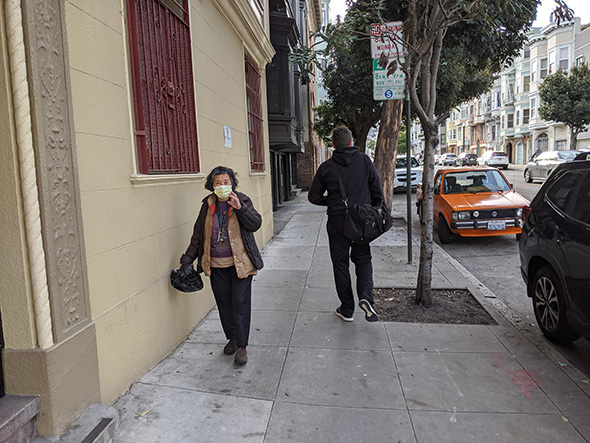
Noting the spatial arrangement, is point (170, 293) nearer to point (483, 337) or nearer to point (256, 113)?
point (483, 337)

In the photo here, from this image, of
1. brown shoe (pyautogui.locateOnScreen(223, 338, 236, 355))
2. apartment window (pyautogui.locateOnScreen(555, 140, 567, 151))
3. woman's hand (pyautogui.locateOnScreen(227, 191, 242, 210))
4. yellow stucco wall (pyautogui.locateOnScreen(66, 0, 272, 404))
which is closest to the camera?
yellow stucco wall (pyautogui.locateOnScreen(66, 0, 272, 404))

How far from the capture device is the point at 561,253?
381 centimetres

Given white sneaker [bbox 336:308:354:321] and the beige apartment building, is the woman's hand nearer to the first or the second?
the beige apartment building

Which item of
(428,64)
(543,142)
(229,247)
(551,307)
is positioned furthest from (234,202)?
(543,142)

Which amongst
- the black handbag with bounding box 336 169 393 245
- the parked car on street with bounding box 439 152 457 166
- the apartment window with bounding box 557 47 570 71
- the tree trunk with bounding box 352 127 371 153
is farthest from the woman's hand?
the parked car on street with bounding box 439 152 457 166

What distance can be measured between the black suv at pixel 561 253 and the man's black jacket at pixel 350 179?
1.59 metres

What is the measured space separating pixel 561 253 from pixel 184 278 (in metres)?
3.21

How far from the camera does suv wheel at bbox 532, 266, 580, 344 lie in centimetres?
390

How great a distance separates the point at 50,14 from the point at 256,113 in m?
6.38

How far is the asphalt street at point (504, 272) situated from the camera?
4.06 metres

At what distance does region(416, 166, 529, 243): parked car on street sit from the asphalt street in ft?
1.11

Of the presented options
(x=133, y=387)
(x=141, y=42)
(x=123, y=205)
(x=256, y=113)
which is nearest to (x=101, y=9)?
(x=141, y=42)

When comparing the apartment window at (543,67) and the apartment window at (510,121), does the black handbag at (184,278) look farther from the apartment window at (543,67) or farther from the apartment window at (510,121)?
the apartment window at (510,121)

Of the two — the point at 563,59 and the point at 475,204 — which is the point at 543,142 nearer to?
the point at 563,59
